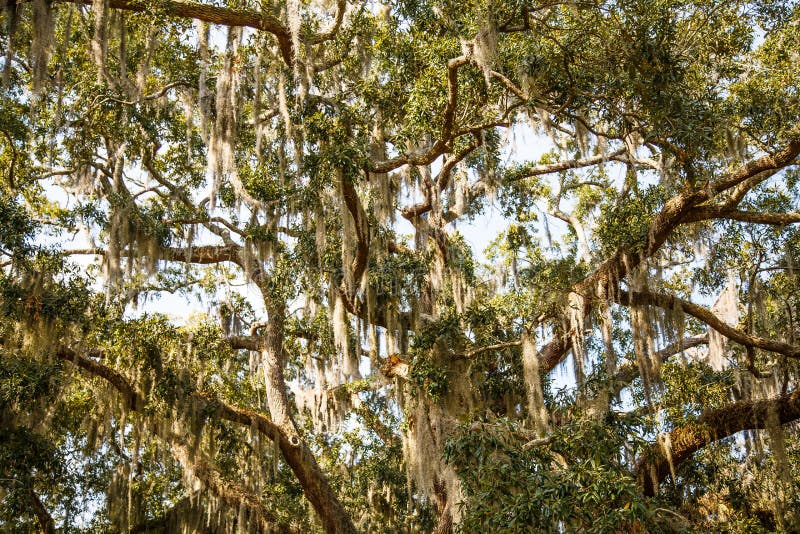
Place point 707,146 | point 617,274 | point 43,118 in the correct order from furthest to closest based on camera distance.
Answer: point 43,118 → point 617,274 → point 707,146

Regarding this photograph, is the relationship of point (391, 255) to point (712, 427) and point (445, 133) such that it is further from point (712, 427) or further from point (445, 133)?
point (712, 427)

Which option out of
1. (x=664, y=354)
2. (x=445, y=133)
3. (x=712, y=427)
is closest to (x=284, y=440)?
(x=445, y=133)

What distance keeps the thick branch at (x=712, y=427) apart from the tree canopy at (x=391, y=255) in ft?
0.11

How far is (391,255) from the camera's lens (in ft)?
29.8

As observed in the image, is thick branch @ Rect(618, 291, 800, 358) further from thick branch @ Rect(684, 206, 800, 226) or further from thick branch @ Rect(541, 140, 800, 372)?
thick branch @ Rect(684, 206, 800, 226)

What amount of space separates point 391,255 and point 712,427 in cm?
413

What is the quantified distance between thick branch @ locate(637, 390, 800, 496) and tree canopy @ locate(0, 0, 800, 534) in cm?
3

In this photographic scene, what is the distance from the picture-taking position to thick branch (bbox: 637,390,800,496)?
24.7 ft

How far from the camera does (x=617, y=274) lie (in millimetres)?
8039

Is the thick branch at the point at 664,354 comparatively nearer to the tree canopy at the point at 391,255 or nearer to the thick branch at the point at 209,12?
the tree canopy at the point at 391,255

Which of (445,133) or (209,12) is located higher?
(209,12)

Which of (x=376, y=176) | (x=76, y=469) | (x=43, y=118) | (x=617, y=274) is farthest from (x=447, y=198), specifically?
(x=76, y=469)

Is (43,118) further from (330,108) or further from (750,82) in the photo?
(750,82)

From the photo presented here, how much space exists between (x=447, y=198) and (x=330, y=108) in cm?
324
